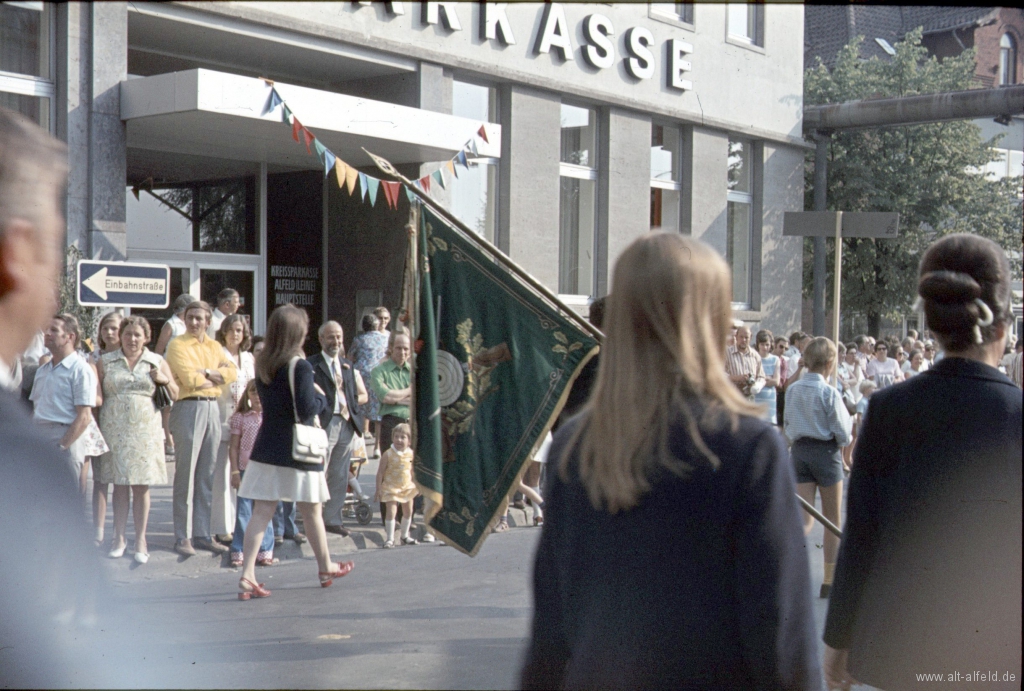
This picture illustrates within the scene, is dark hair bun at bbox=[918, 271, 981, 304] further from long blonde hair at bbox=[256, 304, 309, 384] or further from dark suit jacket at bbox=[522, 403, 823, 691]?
long blonde hair at bbox=[256, 304, 309, 384]

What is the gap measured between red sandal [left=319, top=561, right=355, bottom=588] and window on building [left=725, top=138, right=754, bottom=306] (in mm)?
13316

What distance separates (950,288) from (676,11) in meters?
13.6

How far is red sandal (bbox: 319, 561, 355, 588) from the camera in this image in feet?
22.6

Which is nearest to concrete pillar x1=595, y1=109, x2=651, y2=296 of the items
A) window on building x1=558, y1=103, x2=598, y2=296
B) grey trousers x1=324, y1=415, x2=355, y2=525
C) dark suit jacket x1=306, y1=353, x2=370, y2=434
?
window on building x1=558, y1=103, x2=598, y2=296

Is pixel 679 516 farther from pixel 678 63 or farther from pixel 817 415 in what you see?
pixel 678 63

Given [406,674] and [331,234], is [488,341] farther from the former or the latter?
[331,234]

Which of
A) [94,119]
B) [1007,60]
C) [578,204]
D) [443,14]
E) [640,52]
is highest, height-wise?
[1007,60]

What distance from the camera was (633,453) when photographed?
187 cm

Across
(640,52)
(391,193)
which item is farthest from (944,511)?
(640,52)

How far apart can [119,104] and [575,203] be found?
22.9ft

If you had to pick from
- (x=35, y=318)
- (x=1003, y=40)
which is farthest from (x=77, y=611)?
(x=1003, y=40)

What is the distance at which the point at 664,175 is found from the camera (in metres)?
17.7

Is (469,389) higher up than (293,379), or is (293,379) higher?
(469,389)

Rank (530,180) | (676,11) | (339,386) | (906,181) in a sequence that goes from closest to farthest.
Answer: (339,386)
(530,180)
(676,11)
(906,181)
